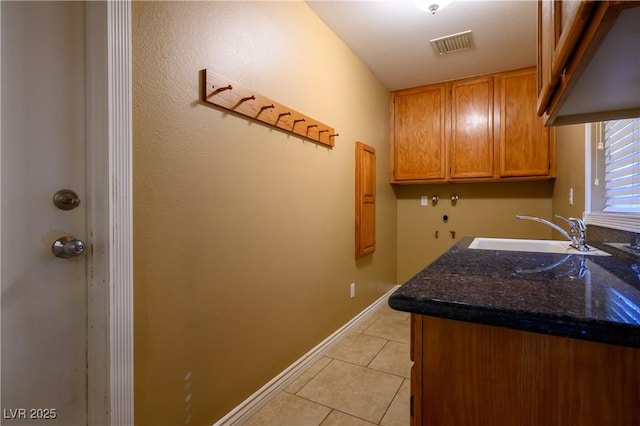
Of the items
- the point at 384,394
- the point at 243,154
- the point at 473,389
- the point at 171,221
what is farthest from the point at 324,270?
the point at 473,389

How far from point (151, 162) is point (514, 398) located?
1.27 m

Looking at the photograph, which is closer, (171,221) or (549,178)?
(171,221)

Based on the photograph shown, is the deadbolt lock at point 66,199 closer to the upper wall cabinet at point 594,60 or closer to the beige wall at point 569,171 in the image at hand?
the upper wall cabinet at point 594,60

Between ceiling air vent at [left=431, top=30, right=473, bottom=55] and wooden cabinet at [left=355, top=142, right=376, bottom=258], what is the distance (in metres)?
0.99

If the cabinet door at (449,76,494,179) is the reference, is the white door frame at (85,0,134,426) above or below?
below

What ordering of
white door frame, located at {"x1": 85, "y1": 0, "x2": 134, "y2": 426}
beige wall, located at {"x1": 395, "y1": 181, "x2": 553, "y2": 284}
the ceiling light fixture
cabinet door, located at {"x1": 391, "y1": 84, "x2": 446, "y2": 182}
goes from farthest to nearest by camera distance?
1. cabinet door, located at {"x1": 391, "y1": 84, "x2": 446, "y2": 182}
2. beige wall, located at {"x1": 395, "y1": 181, "x2": 553, "y2": 284}
3. the ceiling light fixture
4. white door frame, located at {"x1": 85, "y1": 0, "x2": 134, "y2": 426}

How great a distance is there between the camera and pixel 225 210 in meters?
1.40

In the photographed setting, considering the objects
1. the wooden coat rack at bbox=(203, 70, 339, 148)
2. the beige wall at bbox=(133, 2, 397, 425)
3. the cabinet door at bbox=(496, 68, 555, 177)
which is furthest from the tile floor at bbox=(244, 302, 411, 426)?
the cabinet door at bbox=(496, 68, 555, 177)

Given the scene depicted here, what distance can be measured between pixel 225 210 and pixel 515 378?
1.21m

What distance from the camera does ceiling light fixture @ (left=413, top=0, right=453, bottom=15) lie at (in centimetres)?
179

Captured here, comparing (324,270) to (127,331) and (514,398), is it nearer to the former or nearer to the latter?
(127,331)

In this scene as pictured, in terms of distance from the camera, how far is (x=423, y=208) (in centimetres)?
358

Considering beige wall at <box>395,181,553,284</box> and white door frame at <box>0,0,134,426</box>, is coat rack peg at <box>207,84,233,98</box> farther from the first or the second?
beige wall at <box>395,181,553,284</box>

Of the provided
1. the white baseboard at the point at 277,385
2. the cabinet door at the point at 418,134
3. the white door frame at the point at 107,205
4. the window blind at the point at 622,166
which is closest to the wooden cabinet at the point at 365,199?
the cabinet door at the point at 418,134
